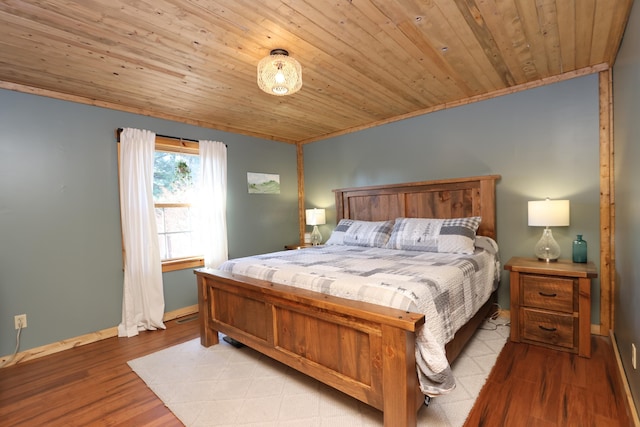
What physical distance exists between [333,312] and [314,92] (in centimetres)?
211

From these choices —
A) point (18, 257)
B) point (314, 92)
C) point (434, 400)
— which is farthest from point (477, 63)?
point (18, 257)

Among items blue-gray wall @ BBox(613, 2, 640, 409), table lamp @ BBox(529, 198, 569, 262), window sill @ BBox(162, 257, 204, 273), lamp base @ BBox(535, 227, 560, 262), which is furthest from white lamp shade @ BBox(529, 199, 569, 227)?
window sill @ BBox(162, 257, 204, 273)

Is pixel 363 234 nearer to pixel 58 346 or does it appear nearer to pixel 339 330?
pixel 339 330

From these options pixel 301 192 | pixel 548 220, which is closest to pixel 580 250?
pixel 548 220

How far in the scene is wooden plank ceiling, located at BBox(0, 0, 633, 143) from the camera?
1.70m

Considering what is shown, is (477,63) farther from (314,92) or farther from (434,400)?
(434,400)

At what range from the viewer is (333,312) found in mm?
1687

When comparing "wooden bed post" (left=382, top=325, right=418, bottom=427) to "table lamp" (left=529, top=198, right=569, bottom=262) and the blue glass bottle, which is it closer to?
"table lamp" (left=529, top=198, right=569, bottom=262)

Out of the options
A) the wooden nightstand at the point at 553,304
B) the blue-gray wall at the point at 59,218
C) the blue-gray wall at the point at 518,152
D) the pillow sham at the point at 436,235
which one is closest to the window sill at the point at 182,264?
the blue-gray wall at the point at 59,218

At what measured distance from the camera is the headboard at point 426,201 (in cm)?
305

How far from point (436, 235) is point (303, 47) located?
2.02 metres

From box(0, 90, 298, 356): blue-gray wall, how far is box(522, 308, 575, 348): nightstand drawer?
3501 mm

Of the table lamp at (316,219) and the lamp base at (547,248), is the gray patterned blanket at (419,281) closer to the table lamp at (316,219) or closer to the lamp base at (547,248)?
the lamp base at (547,248)

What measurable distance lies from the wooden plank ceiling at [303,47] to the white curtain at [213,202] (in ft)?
2.27
